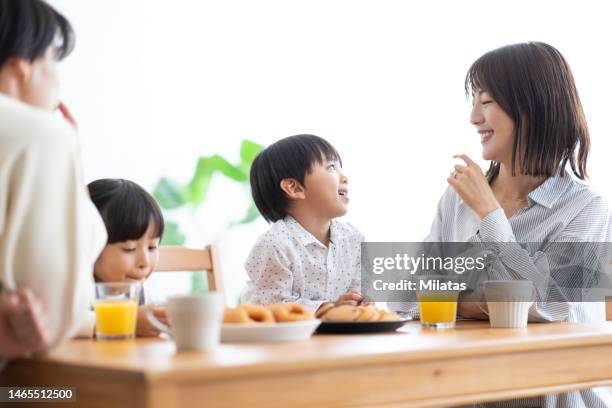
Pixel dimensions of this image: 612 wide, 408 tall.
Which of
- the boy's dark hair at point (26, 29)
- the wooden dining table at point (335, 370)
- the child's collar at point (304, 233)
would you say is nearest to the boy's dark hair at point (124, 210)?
the child's collar at point (304, 233)

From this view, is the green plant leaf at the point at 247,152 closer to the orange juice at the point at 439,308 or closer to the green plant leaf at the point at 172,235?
the green plant leaf at the point at 172,235

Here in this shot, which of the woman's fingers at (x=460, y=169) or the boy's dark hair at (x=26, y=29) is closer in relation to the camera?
the boy's dark hair at (x=26, y=29)

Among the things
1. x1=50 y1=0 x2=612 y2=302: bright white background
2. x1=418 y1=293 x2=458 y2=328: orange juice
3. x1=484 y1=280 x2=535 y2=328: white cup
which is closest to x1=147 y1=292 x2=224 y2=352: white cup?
x1=418 y1=293 x2=458 y2=328: orange juice

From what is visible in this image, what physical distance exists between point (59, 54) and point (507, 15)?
2951 millimetres

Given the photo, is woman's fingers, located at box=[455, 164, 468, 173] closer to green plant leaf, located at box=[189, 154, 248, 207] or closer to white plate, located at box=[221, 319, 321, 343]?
white plate, located at box=[221, 319, 321, 343]

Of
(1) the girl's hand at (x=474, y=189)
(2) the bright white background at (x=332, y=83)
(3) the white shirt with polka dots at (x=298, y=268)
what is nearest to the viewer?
(1) the girl's hand at (x=474, y=189)

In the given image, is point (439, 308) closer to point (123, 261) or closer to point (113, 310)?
point (113, 310)

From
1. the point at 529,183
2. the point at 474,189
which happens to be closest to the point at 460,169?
the point at 474,189

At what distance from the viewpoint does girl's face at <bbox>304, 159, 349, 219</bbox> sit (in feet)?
7.68

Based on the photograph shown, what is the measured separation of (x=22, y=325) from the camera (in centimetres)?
104

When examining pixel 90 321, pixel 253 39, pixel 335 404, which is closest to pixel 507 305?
pixel 335 404

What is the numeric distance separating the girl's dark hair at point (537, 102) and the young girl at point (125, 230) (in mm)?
912

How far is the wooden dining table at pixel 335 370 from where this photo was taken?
0.97 meters

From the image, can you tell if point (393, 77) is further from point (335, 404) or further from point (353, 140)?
point (335, 404)
